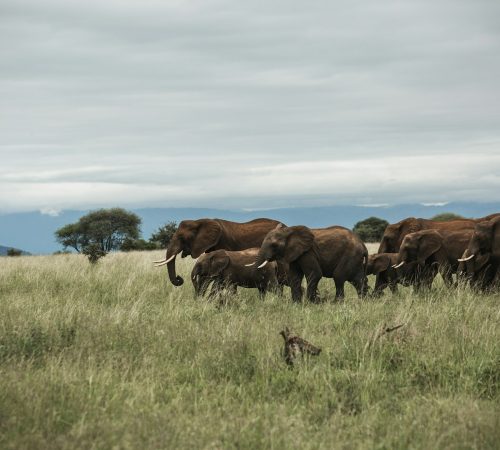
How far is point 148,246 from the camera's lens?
183ft

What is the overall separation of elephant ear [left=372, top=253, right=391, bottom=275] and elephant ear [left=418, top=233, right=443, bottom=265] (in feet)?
3.87

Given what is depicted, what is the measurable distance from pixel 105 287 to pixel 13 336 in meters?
7.08

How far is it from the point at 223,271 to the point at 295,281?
1460 mm

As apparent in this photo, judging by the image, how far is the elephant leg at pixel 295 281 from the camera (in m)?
15.2

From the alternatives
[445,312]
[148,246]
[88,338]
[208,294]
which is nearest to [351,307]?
[445,312]

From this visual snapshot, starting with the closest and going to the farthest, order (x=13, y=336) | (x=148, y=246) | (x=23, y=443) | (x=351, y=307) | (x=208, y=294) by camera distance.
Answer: (x=23, y=443) → (x=13, y=336) → (x=351, y=307) → (x=208, y=294) → (x=148, y=246)

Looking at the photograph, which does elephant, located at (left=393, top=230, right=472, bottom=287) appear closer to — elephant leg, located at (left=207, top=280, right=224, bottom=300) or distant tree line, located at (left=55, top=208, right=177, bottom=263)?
elephant leg, located at (left=207, top=280, right=224, bottom=300)

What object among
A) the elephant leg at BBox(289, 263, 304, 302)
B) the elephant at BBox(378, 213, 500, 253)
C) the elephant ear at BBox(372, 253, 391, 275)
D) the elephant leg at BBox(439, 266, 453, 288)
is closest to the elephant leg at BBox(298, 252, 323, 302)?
the elephant leg at BBox(289, 263, 304, 302)

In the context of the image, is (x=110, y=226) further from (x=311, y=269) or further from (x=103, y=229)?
(x=311, y=269)

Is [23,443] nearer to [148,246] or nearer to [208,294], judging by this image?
[208,294]

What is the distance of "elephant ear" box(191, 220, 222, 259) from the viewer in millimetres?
17500

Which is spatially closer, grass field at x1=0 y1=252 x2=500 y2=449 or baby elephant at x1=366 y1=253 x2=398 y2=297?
grass field at x1=0 y1=252 x2=500 y2=449

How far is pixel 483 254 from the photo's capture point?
52.9ft

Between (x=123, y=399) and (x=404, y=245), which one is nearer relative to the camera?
(x=123, y=399)
